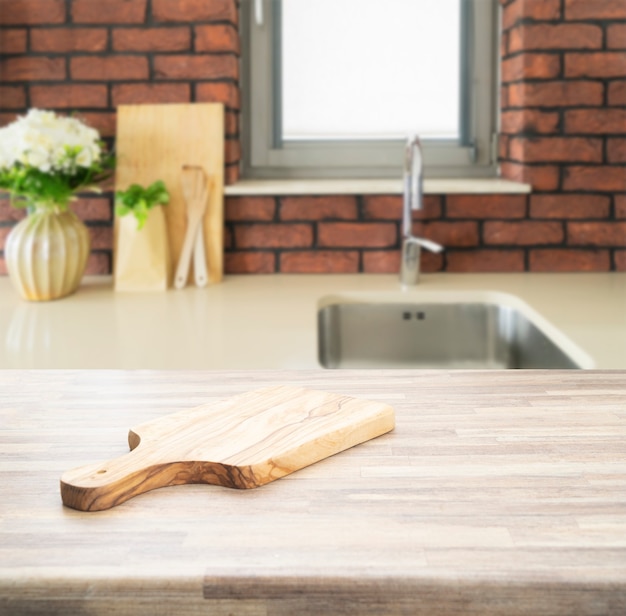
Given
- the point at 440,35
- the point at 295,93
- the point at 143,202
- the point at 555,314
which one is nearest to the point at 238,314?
the point at 143,202

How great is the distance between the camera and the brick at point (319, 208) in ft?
8.18

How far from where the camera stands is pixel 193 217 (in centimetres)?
236

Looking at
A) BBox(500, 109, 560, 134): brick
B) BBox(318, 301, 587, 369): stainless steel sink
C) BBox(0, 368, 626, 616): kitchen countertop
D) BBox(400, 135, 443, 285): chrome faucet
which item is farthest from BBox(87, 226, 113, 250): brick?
BBox(0, 368, 626, 616): kitchen countertop

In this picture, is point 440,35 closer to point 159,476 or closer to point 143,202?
point 143,202

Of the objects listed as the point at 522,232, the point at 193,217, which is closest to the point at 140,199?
the point at 193,217

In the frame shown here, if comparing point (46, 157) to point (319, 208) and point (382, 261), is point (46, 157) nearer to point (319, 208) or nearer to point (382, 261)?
point (319, 208)

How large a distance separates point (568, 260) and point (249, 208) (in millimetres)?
828

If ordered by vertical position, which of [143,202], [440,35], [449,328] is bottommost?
[449,328]

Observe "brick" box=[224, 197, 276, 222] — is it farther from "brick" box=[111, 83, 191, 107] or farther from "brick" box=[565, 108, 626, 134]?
"brick" box=[565, 108, 626, 134]

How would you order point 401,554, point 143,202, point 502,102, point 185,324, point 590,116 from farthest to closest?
point 502,102 → point 590,116 → point 143,202 → point 185,324 → point 401,554

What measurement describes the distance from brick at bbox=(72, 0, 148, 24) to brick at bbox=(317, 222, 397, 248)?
0.69 m

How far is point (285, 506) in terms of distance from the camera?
82 centimetres

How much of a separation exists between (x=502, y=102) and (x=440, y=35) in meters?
0.25

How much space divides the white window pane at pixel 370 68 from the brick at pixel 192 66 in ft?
0.95
